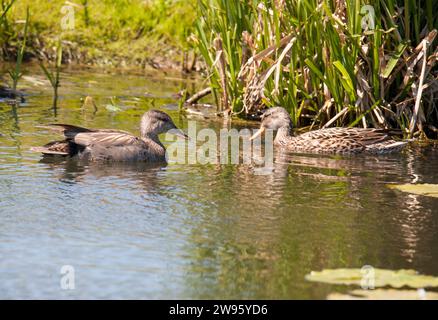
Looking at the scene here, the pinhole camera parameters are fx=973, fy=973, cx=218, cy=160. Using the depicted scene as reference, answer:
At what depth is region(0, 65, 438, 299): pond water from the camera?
605cm

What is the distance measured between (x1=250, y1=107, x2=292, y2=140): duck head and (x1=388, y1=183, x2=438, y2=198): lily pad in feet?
8.41

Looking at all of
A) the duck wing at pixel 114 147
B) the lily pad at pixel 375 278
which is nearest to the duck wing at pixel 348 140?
the duck wing at pixel 114 147

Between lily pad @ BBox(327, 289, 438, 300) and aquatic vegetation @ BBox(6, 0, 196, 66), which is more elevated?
aquatic vegetation @ BBox(6, 0, 196, 66)

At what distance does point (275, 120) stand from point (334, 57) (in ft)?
3.48

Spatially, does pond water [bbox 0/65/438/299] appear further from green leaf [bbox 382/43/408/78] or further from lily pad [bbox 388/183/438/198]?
green leaf [bbox 382/43/408/78]

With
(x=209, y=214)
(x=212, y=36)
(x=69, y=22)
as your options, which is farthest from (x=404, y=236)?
(x=69, y=22)

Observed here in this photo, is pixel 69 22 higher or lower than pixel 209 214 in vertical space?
higher

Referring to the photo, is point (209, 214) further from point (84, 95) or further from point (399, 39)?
point (84, 95)

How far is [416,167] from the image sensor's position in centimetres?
1006

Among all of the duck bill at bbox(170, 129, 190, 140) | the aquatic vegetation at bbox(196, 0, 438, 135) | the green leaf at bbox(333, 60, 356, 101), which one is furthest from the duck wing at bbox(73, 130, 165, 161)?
the green leaf at bbox(333, 60, 356, 101)

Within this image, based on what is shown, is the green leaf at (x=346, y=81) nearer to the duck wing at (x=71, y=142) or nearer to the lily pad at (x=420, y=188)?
the lily pad at (x=420, y=188)
